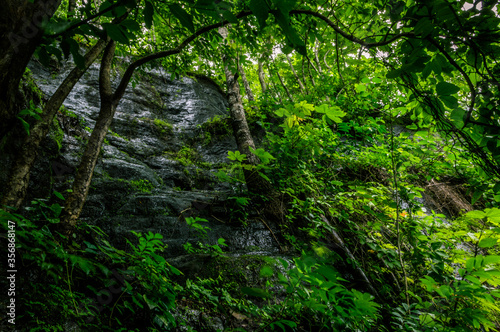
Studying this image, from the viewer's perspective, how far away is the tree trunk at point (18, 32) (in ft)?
3.26

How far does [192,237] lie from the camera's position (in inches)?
124

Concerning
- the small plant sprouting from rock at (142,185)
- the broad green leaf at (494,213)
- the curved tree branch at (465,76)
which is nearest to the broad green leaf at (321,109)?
the curved tree branch at (465,76)

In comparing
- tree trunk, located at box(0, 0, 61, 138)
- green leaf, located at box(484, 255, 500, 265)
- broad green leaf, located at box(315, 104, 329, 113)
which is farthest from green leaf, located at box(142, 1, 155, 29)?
green leaf, located at box(484, 255, 500, 265)

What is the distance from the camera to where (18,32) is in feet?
3.34

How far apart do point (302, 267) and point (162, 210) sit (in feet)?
8.75

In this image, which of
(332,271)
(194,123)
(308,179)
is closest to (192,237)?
(308,179)

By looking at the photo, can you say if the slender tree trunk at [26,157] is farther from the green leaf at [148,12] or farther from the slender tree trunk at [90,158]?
the green leaf at [148,12]

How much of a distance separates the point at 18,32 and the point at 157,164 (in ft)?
14.0

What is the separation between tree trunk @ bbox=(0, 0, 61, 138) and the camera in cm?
99

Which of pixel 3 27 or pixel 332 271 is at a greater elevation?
pixel 3 27

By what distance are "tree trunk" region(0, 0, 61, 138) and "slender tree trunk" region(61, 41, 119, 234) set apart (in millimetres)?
1445

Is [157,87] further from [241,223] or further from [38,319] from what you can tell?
[38,319]

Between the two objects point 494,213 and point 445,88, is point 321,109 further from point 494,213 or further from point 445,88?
point 494,213

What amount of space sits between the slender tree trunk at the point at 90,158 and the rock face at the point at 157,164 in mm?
775
